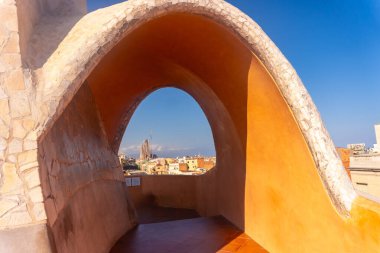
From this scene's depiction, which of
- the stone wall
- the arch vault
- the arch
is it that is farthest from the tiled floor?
the stone wall

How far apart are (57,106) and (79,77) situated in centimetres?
40

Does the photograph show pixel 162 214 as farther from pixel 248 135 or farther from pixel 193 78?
pixel 248 135

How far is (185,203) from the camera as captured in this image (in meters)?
10.8

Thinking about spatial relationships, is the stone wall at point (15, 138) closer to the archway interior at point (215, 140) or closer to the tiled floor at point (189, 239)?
the archway interior at point (215, 140)

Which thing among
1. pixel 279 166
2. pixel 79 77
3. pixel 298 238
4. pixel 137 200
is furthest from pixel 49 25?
pixel 137 200

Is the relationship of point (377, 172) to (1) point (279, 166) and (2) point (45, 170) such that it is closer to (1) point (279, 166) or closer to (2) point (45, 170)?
(1) point (279, 166)

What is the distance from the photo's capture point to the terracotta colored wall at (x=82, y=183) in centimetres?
312

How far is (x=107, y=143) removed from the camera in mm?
7102

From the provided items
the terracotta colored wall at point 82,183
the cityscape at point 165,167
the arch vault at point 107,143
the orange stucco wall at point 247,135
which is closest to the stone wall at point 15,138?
the arch vault at point 107,143

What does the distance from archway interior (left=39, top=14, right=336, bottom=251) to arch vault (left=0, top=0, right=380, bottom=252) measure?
1.0 inches

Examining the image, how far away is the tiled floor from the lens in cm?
497

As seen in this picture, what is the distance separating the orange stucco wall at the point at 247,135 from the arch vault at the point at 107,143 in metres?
0.02

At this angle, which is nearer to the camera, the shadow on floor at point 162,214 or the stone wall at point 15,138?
the stone wall at point 15,138

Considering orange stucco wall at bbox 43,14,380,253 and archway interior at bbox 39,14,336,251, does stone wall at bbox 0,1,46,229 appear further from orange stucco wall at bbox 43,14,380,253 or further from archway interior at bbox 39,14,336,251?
orange stucco wall at bbox 43,14,380,253
